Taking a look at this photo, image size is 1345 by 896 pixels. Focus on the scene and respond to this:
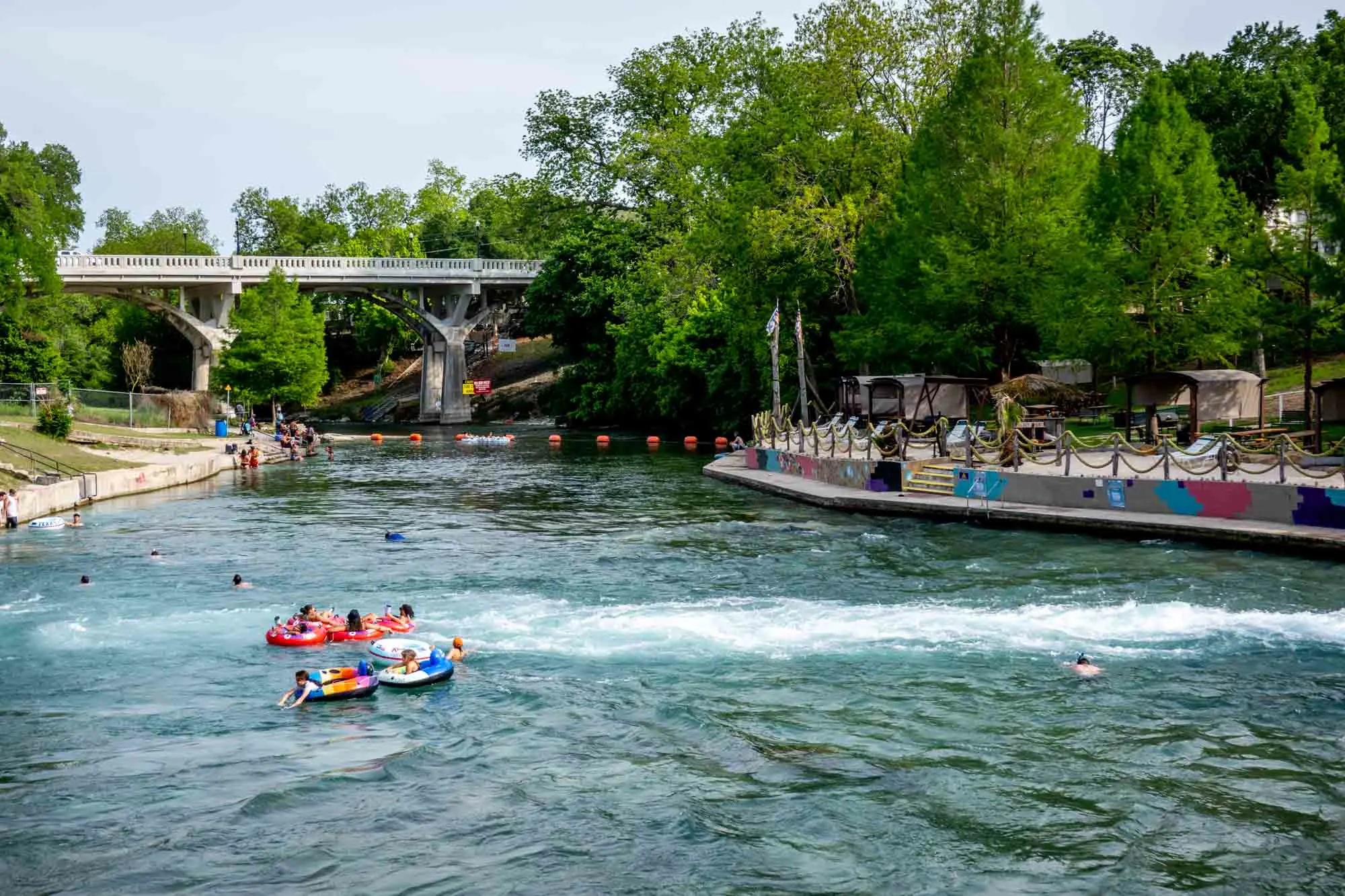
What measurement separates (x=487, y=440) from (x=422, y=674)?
61370 millimetres

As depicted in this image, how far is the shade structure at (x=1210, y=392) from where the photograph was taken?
3850cm

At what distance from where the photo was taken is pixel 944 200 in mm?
53531

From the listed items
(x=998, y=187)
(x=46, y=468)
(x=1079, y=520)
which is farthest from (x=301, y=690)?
(x=998, y=187)

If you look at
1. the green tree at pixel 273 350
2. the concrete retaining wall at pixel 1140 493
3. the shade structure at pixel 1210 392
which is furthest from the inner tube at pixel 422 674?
the green tree at pixel 273 350

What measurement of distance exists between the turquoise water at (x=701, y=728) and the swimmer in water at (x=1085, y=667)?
0.23 meters

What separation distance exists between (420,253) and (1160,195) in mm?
97229

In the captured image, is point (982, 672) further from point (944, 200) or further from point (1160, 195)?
point (944, 200)

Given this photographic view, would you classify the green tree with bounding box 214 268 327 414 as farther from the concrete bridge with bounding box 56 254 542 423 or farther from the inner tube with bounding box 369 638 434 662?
the inner tube with bounding box 369 638 434 662

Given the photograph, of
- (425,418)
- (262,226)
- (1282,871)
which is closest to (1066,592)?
(1282,871)

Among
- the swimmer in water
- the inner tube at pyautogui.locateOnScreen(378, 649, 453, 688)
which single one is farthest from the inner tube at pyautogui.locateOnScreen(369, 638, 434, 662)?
the swimmer in water

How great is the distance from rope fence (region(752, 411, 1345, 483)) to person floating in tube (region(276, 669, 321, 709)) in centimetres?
2232

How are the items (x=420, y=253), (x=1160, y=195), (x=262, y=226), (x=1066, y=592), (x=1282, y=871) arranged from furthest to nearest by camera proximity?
1. (x=262, y=226)
2. (x=420, y=253)
3. (x=1160, y=195)
4. (x=1066, y=592)
5. (x=1282, y=871)

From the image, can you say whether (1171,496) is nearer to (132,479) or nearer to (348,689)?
(348,689)

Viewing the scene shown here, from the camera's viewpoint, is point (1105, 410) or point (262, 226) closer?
point (1105, 410)
